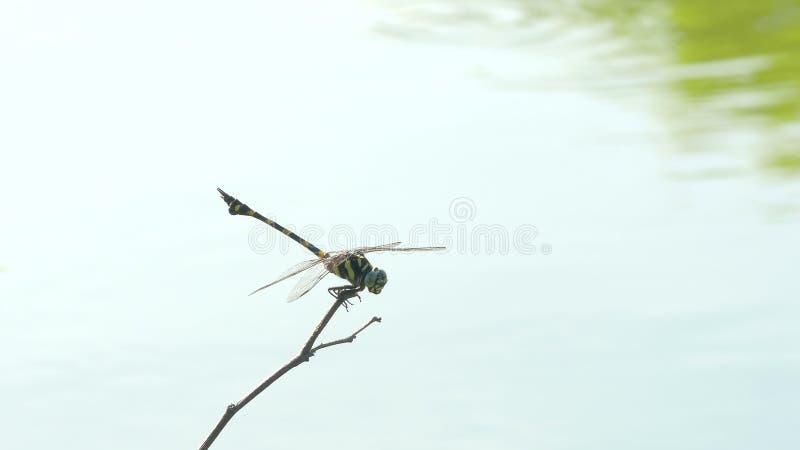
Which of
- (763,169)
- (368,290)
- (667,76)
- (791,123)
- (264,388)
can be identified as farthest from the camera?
(667,76)

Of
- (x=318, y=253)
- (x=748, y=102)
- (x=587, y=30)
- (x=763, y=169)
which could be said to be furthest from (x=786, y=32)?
(x=318, y=253)

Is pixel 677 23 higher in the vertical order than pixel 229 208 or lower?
higher

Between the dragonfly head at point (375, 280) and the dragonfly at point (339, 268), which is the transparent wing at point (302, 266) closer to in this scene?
the dragonfly at point (339, 268)

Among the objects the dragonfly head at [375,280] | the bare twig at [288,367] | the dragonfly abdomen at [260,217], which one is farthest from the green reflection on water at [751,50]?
the bare twig at [288,367]

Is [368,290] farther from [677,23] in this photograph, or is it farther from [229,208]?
[677,23]

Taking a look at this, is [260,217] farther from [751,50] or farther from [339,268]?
[751,50]

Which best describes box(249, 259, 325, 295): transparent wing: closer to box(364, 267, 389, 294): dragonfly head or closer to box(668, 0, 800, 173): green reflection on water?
box(364, 267, 389, 294): dragonfly head
